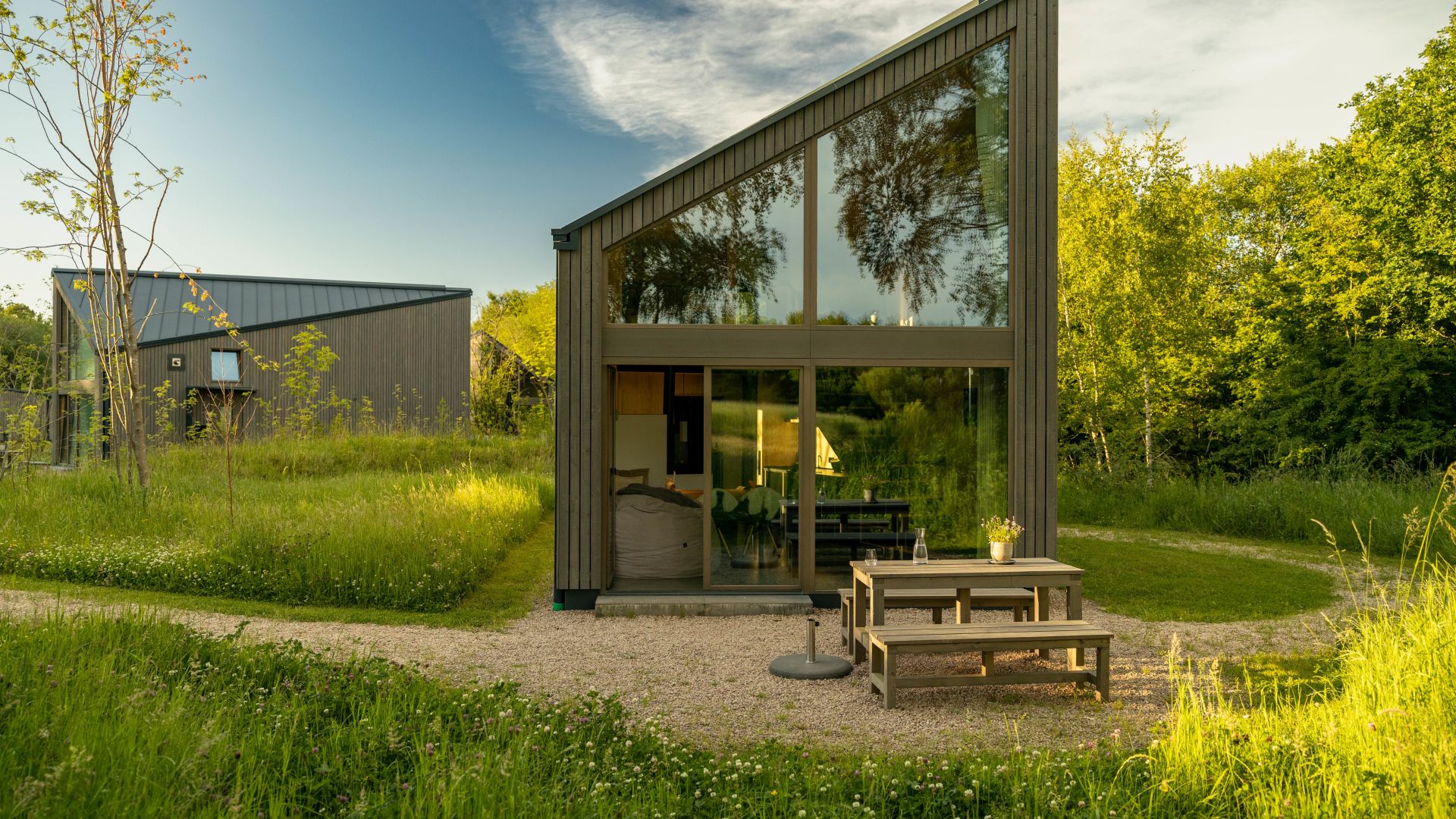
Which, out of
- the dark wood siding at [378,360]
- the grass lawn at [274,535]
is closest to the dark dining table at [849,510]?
the grass lawn at [274,535]

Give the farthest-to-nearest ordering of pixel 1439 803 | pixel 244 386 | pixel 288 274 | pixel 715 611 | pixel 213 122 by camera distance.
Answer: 1. pixel 288 274
2. pixel 244 386
3. pixel 213 122
4. pixel 715 611
5. pixel 1439 803

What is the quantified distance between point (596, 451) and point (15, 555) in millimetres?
5915

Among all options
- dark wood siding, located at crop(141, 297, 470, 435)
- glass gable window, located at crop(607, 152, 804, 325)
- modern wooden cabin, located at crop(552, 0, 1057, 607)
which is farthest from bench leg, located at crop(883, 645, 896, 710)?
dark wood siding, located at crop(141, 297, 470, 435)

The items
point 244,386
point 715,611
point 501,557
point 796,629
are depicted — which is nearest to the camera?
point 796,629

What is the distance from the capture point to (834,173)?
8.48 metres

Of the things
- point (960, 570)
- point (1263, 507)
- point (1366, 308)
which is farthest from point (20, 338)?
point (1366, 308)

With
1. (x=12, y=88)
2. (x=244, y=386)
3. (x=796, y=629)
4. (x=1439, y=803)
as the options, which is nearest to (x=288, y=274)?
(x=244, y=386)

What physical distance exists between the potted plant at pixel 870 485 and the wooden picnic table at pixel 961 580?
1.96m

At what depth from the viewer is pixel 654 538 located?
29.0 ft

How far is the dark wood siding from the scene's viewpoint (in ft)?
79.3

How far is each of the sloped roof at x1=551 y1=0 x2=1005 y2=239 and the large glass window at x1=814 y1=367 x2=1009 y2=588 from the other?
92.7 inches

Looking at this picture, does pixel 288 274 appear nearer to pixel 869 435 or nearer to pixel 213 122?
pixel 213 122

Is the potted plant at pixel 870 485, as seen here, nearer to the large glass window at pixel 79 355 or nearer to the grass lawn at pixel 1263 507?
the grass lawn at pixel 1263 507

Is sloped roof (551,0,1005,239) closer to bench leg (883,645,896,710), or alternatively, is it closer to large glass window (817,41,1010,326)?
large glass window (817,41,1010,326)
